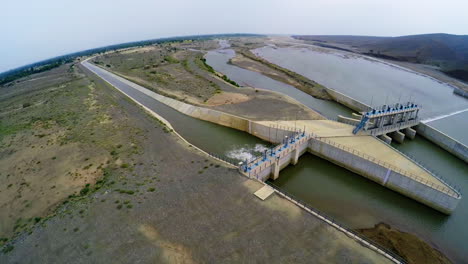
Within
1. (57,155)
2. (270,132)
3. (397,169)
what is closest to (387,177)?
(397,169)

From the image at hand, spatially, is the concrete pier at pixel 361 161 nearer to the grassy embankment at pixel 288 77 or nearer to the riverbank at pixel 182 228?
the riverbank at pixel 182 228

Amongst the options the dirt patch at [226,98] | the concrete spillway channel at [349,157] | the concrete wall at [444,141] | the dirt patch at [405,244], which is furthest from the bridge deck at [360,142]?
the dirt patch at [226,98]

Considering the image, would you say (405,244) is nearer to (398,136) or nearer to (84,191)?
(398,136)

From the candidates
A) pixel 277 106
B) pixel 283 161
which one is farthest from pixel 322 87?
pixel 283 161

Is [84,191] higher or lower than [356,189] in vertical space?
higher

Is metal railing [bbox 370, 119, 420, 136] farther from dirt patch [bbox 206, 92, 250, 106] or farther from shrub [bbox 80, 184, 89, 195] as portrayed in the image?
shrub [bbox 80, 184, 89, 195]

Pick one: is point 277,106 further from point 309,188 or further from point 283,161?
point 309,188
